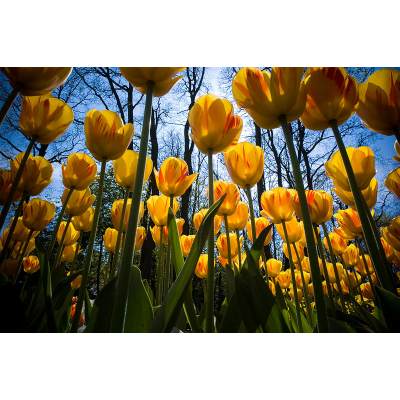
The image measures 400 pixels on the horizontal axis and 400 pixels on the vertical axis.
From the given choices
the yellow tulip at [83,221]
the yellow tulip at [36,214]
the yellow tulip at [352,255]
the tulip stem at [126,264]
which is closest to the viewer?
the tulip stem at [126,264]

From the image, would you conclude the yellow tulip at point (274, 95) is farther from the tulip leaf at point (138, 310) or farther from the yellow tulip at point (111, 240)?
the yellow tulip at point (111, 240)

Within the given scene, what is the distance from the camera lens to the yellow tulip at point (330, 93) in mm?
538

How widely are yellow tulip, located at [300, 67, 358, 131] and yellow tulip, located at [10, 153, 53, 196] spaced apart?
2.39ft

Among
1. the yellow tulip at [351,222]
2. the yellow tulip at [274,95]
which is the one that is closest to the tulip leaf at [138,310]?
the yellow tulip at [274,95]

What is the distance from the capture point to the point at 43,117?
2.29ft

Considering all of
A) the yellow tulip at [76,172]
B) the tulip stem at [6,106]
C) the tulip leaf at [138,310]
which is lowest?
the tulip leaf at [138,310]

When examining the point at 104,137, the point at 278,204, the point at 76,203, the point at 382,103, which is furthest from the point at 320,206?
the point at 76,203

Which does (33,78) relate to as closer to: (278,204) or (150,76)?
(150,76)

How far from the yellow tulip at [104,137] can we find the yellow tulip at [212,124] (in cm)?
16

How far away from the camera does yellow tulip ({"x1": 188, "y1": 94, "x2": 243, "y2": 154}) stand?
62cm

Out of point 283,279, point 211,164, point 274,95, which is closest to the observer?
point 274,95

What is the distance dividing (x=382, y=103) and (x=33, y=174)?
0.85m

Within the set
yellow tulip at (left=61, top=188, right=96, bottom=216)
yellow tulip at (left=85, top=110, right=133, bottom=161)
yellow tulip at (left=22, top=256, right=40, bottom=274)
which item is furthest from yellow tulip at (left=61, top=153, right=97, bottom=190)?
yellow tulip at (left=22, top=256, right=40, bottom=274)
